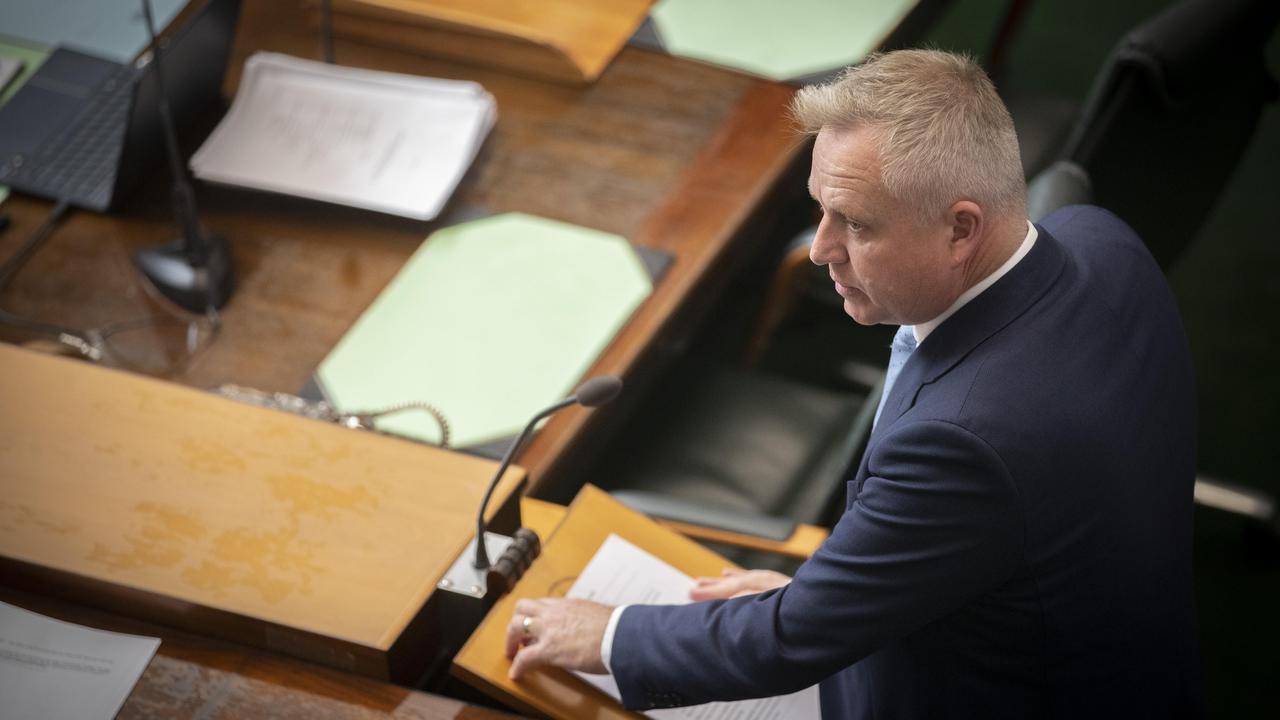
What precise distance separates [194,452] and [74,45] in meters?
1.23

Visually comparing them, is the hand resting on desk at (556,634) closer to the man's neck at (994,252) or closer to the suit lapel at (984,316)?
the suit lapel at (984,316)

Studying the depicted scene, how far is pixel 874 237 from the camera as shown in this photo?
130 centimetres

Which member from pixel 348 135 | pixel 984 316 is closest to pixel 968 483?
pixel 984 316

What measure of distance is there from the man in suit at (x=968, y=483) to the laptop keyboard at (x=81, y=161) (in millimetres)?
1158

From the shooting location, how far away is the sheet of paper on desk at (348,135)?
82.8 inches

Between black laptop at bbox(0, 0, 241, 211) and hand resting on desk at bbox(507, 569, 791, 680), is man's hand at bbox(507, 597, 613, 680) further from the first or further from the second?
black laptop at bbox(0, 0, 241, 211)

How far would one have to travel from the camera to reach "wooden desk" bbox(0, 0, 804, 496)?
189 centimetres

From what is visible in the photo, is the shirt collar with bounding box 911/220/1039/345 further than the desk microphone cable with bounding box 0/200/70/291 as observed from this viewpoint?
No

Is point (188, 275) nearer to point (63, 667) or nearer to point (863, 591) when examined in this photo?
point (63, 667)

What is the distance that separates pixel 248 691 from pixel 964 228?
2.87 feet

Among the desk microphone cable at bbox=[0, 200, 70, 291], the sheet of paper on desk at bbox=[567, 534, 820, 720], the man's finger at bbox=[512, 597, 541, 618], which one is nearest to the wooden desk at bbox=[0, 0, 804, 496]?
the desk microphone cable at bbox=[0, 200, 70, 291]

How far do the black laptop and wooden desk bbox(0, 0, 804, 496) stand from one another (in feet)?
0.17

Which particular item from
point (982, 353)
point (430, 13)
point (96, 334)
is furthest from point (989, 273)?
point (430, 13)

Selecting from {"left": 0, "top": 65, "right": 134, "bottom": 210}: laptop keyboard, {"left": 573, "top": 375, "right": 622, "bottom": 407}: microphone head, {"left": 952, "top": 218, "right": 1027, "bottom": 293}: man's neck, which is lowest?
{"left": 0, "top": 65, "right": 134, "bottom": 210}: laptop keyboard
